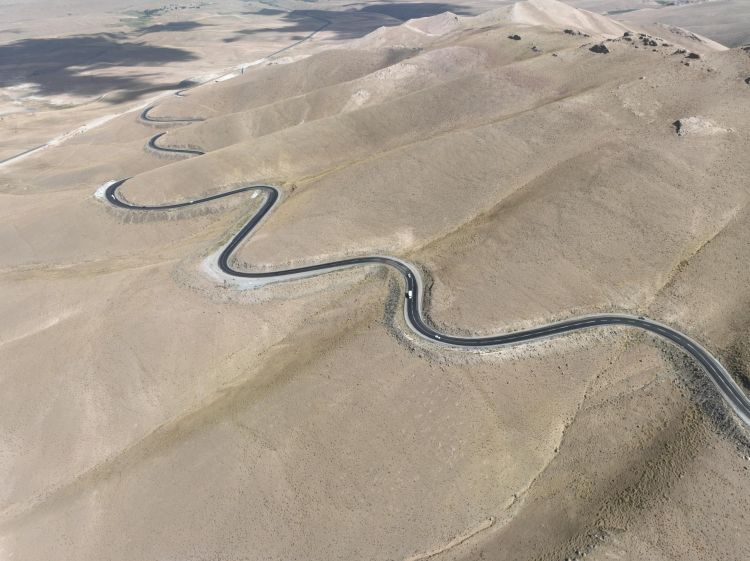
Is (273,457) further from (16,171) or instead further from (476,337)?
(16,171)

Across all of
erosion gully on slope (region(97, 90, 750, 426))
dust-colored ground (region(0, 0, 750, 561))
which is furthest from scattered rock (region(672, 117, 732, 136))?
erosion gully on slope (region(97, 90, 750, 426))

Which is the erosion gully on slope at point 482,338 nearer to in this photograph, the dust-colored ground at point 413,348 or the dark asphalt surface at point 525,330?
the dark asphalt surface at point 525,330

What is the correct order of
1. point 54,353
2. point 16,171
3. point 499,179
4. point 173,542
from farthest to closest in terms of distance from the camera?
point 16,171, point 499,179, point 54,353, point 173,542

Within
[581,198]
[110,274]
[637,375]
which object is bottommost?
[637,375]

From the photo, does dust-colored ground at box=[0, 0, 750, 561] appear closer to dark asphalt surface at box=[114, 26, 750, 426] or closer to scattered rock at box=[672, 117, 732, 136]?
scattered rock at box=[672, 117, 732, 136]

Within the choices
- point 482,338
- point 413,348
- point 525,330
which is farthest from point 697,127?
point 413,348

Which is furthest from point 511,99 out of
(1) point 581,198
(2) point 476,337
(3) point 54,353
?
(3) point 54,353
